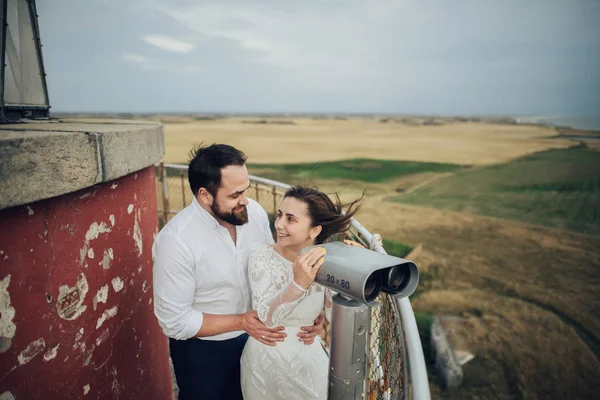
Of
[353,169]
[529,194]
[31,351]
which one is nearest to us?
[31,351]

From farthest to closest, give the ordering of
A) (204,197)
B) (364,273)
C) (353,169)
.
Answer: (353,169)
(204,197)
(364,273)

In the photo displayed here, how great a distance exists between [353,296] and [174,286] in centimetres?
99

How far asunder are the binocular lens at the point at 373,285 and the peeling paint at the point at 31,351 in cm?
131

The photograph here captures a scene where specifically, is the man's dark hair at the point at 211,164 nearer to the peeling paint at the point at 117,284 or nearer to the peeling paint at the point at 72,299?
the peeling paint at the point at 117,284

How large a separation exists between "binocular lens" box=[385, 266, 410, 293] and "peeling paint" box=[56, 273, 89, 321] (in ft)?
4.37

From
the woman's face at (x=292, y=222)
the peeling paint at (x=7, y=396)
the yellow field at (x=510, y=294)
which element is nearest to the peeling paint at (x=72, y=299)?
the peeling paint at (x=7, y=396)

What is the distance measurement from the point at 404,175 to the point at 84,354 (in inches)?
813

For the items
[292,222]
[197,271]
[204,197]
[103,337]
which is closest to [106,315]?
[103,337]

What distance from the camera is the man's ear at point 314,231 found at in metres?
2.14

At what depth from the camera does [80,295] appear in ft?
5.77

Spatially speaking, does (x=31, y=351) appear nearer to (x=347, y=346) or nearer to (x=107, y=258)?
(x=107, y=258)

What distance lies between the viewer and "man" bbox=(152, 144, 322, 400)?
1931 mm

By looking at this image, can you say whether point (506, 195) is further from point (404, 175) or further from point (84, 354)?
point (84, 354)

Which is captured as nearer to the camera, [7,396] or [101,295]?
[7,396]
